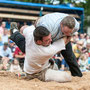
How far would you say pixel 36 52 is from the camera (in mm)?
4852

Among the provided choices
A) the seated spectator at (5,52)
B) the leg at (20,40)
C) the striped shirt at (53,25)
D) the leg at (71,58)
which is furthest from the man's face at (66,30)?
the seated spectator at (5,52)

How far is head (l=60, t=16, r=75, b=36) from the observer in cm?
485

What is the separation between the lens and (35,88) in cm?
427

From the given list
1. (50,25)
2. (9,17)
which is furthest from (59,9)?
(50,25)

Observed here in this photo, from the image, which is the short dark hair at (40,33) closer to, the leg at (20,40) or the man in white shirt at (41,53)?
the man in white shirt at (41,53)

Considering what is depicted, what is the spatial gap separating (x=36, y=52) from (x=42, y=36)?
36cm

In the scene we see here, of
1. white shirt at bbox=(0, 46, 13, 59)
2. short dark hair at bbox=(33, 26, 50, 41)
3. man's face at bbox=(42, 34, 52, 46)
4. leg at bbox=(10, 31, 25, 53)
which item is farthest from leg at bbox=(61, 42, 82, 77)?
white shirt at bbox=(0, 46, 13, 59)

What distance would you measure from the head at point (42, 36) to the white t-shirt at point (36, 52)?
0.34 ft

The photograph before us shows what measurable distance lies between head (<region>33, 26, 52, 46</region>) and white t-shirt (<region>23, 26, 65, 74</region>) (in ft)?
0.34

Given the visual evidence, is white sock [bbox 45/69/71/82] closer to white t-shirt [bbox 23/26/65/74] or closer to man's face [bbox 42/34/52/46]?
white t-shirt [bbox 23/26/65/74]

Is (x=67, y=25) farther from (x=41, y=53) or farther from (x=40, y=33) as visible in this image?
(x=41, y=53)

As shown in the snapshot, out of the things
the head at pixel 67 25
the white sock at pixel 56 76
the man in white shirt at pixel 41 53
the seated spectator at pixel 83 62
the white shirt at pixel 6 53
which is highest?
the head at pixel 67 25

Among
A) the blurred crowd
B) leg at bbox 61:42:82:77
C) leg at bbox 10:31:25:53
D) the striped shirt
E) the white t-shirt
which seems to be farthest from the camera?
the blurred crowd

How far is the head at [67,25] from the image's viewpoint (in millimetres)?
4852
